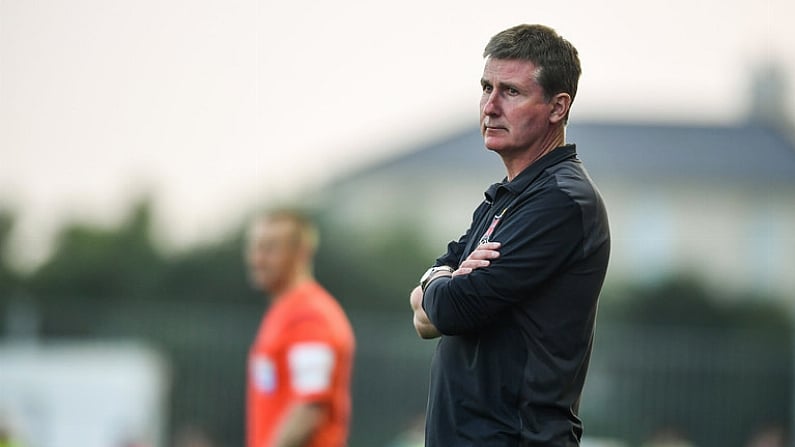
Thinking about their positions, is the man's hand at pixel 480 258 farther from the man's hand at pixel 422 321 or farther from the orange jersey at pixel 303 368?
the orange jersey at pixel 303 368

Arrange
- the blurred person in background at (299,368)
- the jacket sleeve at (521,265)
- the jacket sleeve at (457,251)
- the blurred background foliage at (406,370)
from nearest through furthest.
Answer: the jacket sleeve at (521,265), the jacket sleeve at (457,251), the blurred person in background at (299,368), the blurred background foliage at (406,370)

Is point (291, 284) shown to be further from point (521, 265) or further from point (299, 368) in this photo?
point (521, 265)

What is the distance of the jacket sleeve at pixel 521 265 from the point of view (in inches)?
148

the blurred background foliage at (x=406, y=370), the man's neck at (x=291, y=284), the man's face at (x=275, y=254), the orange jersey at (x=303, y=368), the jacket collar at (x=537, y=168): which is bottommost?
the blurred background foliage at (x=406, y=370)

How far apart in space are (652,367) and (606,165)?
2948 cm

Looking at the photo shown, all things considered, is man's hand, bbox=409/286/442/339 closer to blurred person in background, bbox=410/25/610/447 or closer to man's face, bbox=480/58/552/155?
blurred person in background, bbox=410/25/610/447

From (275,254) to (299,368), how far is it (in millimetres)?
838

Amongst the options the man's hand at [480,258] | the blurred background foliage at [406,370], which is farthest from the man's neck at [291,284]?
the blurred background foliage at [406,370]

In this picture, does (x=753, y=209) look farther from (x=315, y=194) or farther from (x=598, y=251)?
(x=598, y=251)

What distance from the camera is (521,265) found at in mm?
3770

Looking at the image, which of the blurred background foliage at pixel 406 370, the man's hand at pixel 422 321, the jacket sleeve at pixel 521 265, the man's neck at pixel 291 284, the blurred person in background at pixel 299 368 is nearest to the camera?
the jacket sleeve at pixel 521 265

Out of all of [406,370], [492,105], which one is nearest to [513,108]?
[492,105]

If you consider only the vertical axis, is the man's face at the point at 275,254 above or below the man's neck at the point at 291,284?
above

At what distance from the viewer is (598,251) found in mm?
3863
